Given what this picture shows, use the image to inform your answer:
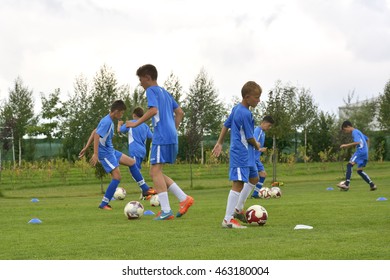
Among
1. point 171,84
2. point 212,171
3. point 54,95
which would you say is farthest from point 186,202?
point 54,95

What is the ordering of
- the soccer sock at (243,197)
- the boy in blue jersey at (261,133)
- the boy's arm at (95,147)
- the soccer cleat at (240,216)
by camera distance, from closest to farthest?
1. the soccer cleat at (240,216)
2. the soccer sock at (243,197)
3. the boy's arm at (95,147)
4. the boy in blue jersey at (261,133)

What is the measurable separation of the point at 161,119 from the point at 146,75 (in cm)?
83

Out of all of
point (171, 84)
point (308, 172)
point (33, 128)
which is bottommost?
point (308, 172)

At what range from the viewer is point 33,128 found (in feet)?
173

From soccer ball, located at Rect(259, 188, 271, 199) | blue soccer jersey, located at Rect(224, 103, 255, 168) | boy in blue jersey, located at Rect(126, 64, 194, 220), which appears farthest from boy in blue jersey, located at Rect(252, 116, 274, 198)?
blue soccer jersey, located at Rect(224, 103, 255, 168)

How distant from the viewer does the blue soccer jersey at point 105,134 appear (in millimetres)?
14609

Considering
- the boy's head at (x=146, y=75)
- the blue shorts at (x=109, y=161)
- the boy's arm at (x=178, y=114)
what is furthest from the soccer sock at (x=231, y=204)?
the blue shorts at (x=109, y=161)

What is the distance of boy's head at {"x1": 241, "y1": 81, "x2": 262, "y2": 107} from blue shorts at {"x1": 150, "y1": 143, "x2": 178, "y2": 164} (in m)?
1.92

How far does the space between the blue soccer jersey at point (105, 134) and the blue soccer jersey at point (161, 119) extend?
3.34 metres

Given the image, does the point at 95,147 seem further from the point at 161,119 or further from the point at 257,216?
the point at 257,216

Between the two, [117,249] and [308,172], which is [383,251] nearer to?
[117,249]

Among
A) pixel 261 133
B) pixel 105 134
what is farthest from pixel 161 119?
pixel 261 133

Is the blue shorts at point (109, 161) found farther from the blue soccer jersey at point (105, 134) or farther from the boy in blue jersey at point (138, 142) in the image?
the boy in blue jersey at point (138, 142)

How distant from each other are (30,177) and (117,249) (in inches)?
1090
